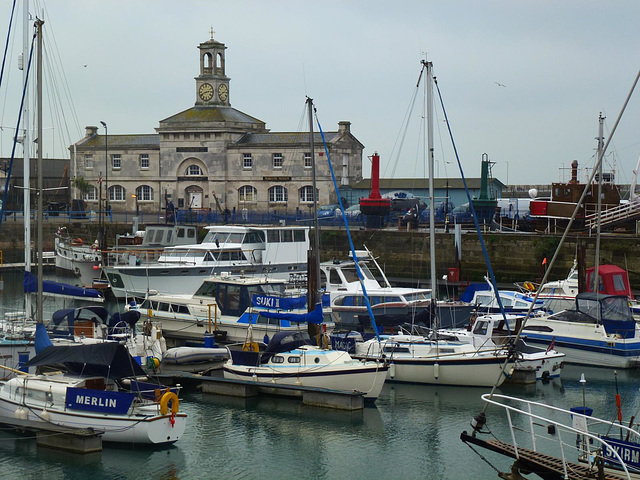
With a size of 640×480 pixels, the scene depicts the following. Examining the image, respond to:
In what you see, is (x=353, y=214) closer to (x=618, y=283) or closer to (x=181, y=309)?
(x=618, y=283)

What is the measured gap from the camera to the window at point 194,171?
68562 millimetres

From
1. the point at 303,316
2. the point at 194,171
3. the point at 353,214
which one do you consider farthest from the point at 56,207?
the point at 303,316

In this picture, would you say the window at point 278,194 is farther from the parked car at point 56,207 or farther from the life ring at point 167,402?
the life ring at point 167,402

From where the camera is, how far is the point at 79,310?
2781 cm

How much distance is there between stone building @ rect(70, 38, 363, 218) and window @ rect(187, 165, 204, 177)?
0.15 feet

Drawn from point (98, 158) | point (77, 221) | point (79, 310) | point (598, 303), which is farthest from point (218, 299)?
point (98, 158)

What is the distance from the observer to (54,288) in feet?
118

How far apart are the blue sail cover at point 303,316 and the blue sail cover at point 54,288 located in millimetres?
8162

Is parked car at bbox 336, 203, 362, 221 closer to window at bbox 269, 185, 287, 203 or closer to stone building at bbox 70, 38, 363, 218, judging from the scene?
stone building at bbox 70, 38, 363, 218

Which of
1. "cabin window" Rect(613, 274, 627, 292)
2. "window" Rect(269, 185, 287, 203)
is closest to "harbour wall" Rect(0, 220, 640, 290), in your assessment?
"cabin window" Rect(613, 274, 627, 292)

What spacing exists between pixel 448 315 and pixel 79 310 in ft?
42.1

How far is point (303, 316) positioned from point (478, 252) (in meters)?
23.2

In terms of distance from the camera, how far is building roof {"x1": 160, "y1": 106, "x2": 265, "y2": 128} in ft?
223

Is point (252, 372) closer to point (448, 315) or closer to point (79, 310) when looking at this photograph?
Answer: point (79, 310)
